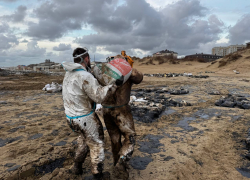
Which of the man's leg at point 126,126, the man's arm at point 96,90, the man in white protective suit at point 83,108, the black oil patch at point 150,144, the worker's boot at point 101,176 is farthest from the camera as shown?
the black oil patch at point 150,144

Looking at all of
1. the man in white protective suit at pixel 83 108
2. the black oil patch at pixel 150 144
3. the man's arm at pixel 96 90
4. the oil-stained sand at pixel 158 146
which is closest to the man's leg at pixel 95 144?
the man in white protective suit at pixel 83 108

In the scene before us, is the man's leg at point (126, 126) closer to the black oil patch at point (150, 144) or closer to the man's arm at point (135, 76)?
the man's arm at point (135, 76)

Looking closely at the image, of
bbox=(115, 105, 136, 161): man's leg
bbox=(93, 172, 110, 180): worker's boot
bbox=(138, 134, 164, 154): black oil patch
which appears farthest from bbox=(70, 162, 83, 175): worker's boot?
bbox=(138, 134, 164, 154): black oil patch

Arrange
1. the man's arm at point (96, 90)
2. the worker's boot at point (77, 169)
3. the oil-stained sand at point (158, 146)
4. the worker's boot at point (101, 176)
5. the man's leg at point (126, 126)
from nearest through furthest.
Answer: the man's arm at point (96, 90) < the worker's boot at point (101, 176) < the man's leg at point (126, 126) < the worker's boot at point (77, 169) < the oil-stained sand at point (158, 146)

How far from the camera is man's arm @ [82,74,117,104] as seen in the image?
7.07ft

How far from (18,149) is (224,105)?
22.2 ft

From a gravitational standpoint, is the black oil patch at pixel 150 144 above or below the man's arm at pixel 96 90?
below

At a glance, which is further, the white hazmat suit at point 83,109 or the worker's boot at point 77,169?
the worker's boot at point 77,169

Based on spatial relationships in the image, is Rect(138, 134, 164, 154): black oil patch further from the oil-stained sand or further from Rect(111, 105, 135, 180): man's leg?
Rect(111, 105, 135, 180): man's leg

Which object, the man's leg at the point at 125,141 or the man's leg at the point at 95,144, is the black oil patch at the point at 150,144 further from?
the man's leg at the point at 95,144

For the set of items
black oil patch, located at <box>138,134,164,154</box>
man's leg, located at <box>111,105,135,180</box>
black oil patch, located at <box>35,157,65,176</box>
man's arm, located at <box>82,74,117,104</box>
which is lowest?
black oil patch, located at <box>35,157,65,176</box>

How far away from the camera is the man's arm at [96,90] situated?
2.16m

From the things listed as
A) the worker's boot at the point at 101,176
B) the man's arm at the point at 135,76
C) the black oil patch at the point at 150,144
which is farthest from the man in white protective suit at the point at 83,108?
the black oil patch at the point at 150,144

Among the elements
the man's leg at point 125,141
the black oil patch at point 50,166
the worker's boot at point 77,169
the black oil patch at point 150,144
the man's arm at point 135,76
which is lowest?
the black oil patch at point 50,166
